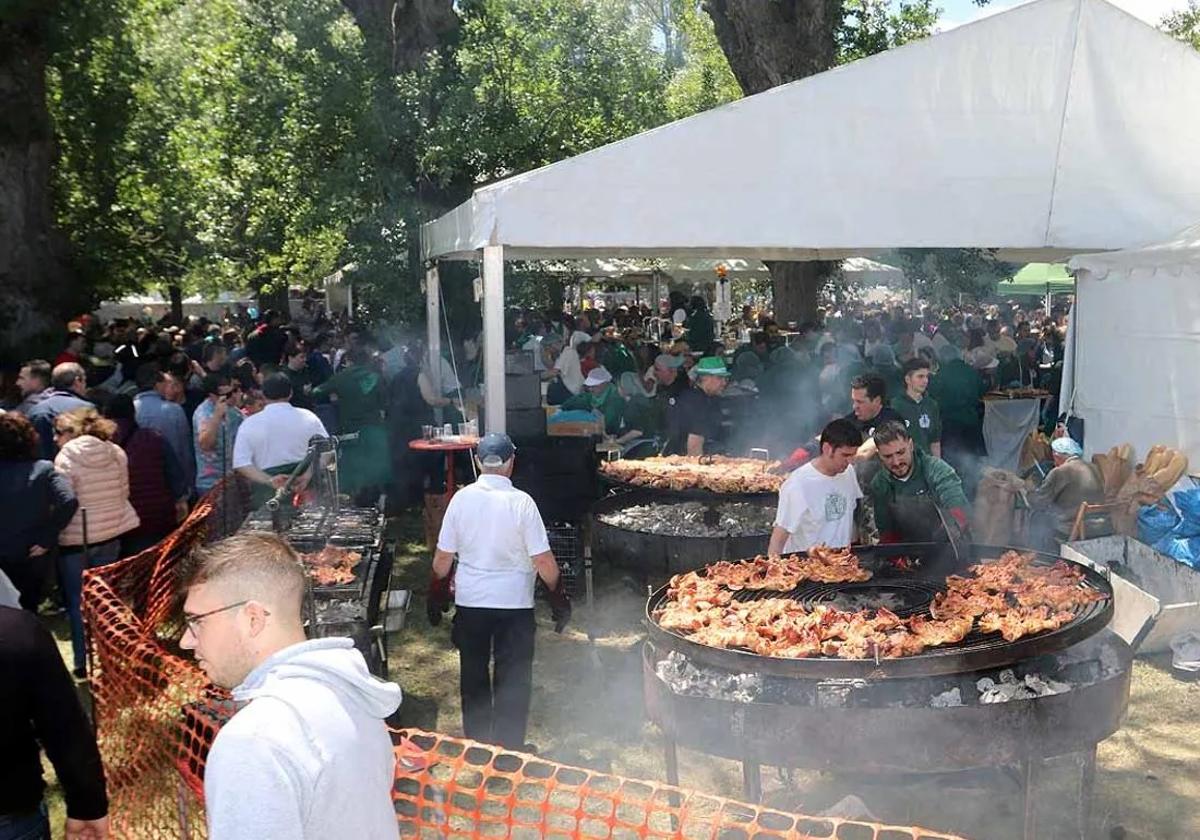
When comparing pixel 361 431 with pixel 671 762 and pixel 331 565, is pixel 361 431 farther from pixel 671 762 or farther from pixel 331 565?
pixel 671 762

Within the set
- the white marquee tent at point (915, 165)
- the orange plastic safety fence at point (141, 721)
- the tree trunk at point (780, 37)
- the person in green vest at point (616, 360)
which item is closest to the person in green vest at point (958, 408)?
the white marquee tent at point (915, 165)

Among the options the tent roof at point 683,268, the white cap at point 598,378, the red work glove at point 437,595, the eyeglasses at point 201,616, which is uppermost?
the tent roof at point 683,268

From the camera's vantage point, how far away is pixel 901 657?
448 cm

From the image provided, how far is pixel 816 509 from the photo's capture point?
21.1 feet

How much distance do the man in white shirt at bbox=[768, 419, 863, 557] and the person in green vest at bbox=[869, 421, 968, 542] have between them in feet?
0.63

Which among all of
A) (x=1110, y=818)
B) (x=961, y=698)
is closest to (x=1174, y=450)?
(x=1110, y=818)

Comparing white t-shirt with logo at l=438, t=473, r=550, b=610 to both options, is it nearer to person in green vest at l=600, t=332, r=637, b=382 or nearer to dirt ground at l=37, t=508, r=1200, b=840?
dirt ground at l=37, t=508, r=1200, b=840

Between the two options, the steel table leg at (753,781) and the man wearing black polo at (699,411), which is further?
the man wearing black polo at (699,411)

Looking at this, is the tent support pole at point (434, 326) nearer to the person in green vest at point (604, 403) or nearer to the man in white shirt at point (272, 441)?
the person in green vest at point (604, 403)

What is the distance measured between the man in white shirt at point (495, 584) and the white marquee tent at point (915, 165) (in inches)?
101

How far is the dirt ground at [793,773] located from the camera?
5.36 m

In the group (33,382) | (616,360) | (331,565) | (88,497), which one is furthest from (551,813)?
(616,360)

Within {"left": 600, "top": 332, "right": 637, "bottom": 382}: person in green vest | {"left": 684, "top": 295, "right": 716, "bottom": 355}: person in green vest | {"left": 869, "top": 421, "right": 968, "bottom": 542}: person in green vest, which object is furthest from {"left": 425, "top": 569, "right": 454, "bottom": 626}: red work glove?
{"left": 684, "top": 295, "right": 716, "bottom": 355}: person in green vest

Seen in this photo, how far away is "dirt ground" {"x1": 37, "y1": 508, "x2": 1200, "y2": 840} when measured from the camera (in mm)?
5363
